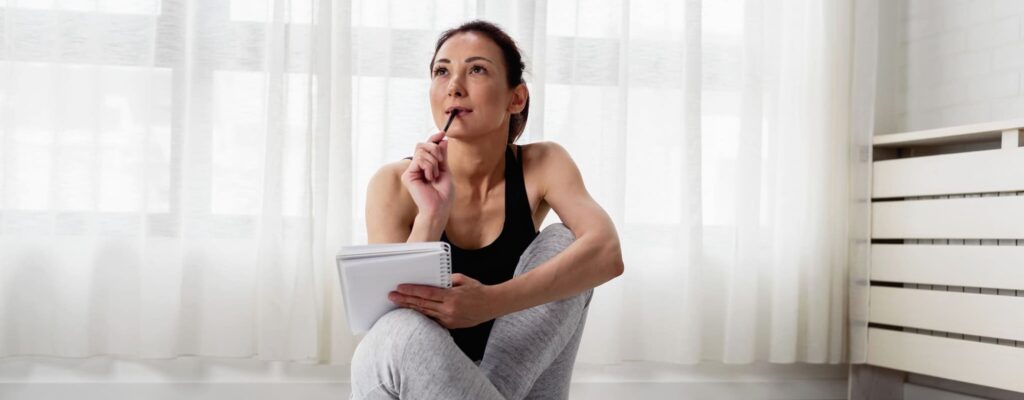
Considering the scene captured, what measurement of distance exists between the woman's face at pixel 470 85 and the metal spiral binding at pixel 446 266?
0.38 metres

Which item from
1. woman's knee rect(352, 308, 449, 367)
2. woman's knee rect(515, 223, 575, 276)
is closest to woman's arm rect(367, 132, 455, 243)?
woman's knee rect(515, 223, 575, 276)

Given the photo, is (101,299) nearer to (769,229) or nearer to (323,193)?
(323,193)

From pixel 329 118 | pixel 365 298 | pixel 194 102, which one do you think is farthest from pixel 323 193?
pixel 365 298

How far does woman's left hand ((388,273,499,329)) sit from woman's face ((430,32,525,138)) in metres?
0.38

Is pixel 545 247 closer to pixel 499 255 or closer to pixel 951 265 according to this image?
pixel 499 255

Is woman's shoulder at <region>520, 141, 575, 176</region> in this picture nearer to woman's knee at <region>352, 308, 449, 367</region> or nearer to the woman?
the woman

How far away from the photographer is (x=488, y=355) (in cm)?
146

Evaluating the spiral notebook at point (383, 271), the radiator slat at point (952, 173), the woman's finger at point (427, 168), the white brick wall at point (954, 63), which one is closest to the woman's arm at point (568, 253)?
the spiral notebook at point (383, 271)

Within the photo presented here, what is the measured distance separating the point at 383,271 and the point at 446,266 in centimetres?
9

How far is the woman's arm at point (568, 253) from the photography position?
58.3 inches

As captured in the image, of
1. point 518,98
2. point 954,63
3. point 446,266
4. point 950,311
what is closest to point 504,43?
point 518,98

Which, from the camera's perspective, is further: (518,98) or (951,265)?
(951,265)

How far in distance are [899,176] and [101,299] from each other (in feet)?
7.47

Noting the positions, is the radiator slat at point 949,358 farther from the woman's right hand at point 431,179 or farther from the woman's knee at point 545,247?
the woman's right hand at point 431,179
